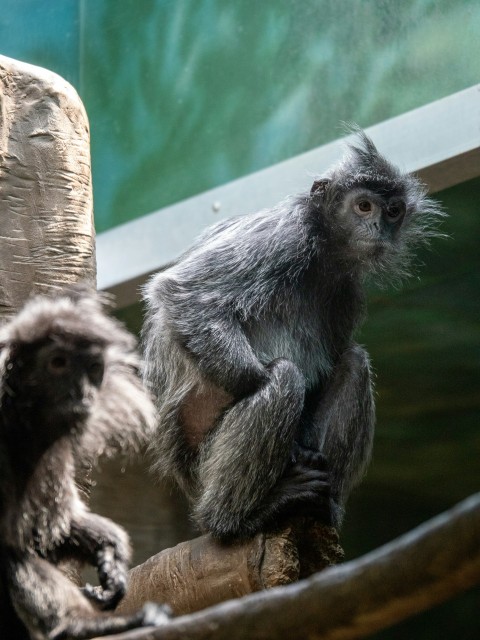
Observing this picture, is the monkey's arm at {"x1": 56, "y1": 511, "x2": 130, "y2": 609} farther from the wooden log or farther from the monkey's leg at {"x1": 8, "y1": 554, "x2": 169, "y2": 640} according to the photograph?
the wooden log

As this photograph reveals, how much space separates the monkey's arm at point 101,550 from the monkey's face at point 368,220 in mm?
2138

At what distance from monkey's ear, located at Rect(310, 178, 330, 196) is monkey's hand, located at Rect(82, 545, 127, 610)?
7.89ft

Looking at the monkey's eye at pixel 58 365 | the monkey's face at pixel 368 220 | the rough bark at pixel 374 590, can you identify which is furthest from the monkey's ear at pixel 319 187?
the rough bark at pixel 374 590

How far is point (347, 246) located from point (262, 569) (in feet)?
5.42

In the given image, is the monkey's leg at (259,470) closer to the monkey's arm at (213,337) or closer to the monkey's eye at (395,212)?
the monkey's arm at (213,337)

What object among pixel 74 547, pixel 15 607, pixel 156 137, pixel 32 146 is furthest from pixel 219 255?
pixel 156 137

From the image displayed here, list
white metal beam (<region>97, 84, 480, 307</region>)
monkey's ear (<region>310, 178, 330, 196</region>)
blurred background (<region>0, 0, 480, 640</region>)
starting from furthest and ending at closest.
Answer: blurred background (<region>0, 0, 480, 640</region>)
white metal beam (<region>97, 84, 480, 307</region>)
monkey's ear (<region>310, 178, 330, 196</region>)

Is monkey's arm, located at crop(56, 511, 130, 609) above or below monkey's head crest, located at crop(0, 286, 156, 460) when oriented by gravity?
below

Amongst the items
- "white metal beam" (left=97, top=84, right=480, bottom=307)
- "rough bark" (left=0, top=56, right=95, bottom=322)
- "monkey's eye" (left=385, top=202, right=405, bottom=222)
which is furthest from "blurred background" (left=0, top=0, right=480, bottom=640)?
"rough bark" (left=0, top=56, right=95, bottom=322)

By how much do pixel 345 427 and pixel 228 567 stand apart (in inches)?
33.2

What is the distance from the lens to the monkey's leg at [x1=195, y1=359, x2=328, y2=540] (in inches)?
171

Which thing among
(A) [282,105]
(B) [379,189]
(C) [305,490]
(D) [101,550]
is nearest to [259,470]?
(C) [305,490]

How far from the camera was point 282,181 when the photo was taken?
6914 mm

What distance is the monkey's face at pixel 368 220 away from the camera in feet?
16.3
